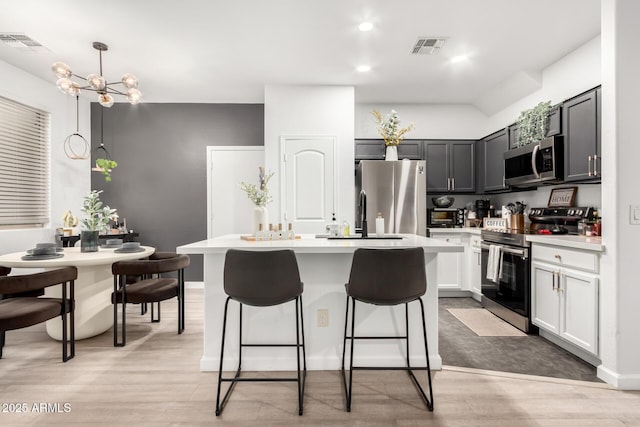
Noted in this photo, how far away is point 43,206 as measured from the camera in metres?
4.37

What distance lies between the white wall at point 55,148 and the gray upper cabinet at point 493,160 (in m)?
5.75

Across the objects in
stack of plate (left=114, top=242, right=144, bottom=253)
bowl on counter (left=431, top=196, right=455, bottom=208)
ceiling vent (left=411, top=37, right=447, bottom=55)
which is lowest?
stack of plate (left=114, top=242, right=144, bottom=253)

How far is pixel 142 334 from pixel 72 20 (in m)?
2.87

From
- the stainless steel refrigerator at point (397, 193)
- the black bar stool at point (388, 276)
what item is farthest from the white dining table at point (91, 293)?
the stainless steel refrigerator at point (397, 193)

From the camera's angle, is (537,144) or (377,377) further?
(537,144)

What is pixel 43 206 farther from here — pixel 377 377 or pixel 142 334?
pixel 377 377

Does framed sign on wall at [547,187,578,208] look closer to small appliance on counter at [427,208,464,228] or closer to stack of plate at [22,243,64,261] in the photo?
small appliance on counter at [427,208,464,228]

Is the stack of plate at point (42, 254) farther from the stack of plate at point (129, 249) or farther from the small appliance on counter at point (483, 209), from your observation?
the small appliance on counter at point (483, 209)

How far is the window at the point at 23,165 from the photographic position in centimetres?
385

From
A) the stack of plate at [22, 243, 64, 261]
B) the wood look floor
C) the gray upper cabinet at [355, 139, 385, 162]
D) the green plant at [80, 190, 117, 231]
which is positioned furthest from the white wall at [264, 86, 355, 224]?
the wood look floor

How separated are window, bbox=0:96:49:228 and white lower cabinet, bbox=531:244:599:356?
5.60m

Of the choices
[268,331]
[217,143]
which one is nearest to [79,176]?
[217,143]

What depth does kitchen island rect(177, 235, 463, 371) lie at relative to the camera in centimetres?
247

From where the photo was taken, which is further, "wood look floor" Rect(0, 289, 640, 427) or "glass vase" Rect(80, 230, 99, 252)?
"glass vase" Rect(80, 230, 99, 252)
